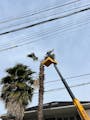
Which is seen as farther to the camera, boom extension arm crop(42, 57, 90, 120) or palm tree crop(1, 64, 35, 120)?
palm tree crop(1, 64, 35, 120)

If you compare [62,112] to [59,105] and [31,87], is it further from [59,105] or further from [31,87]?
[31,87]

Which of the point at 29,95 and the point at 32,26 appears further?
the point at 29,95

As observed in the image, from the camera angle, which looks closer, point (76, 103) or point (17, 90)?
point (76, 103)

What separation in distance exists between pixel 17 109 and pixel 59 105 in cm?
367

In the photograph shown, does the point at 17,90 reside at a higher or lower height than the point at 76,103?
higher

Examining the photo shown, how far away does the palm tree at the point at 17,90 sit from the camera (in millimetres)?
26330

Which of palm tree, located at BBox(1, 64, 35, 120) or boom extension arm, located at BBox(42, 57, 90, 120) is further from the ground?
palm tree, located at BBox(1, 64, 35, 120)

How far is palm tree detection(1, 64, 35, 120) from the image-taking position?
86.4ft

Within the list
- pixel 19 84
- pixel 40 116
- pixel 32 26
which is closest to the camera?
pixel 32 26

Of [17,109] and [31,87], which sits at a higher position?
[31,87]

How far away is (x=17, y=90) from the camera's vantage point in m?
26.9

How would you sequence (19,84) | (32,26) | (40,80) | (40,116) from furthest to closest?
1. (19,84)
2. (40,80)
3. (40,116)
4. (32,26)

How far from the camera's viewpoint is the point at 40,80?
25141 mm

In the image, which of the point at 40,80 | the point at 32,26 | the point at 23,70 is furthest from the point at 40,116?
the point at 32,26
